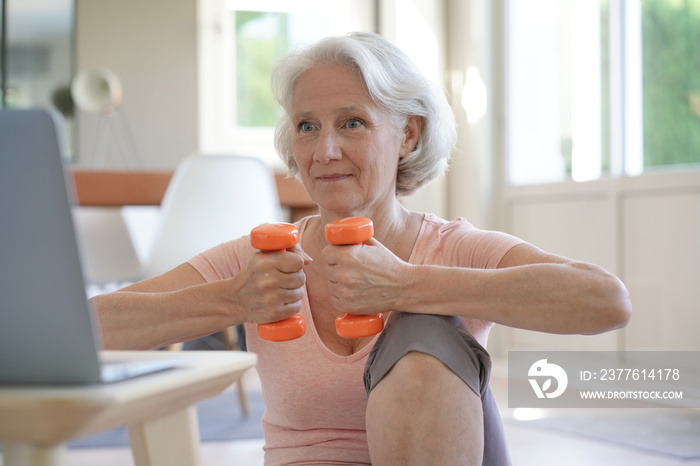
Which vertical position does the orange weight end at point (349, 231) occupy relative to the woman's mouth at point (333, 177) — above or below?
below

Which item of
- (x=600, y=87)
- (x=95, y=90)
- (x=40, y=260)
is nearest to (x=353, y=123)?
(x=40, y=260)

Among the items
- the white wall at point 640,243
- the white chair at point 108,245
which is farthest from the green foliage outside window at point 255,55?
the white wall at point 640,243

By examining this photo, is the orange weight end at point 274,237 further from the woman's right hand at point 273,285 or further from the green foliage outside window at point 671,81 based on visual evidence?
the green foliage outside window at point 671,81

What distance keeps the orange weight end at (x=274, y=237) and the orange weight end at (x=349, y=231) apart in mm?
54

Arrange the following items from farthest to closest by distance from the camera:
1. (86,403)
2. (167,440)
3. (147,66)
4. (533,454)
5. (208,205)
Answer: (147,66), (208,205), (533,454), (167,440), (86,403)

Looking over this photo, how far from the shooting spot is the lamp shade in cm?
529

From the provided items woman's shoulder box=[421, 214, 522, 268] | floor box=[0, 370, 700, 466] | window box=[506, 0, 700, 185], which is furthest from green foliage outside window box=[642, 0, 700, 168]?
woman's shoulder box=[421, 214, 522, 268]

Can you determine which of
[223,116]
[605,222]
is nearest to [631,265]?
[605,222]

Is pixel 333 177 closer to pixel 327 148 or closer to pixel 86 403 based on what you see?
pixel 327 148

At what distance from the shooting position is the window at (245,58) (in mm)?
5633

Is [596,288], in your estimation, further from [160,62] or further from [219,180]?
[160,62]

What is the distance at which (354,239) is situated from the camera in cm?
118

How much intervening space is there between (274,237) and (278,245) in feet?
0.06

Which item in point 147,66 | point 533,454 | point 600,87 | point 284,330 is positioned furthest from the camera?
point 147,66
